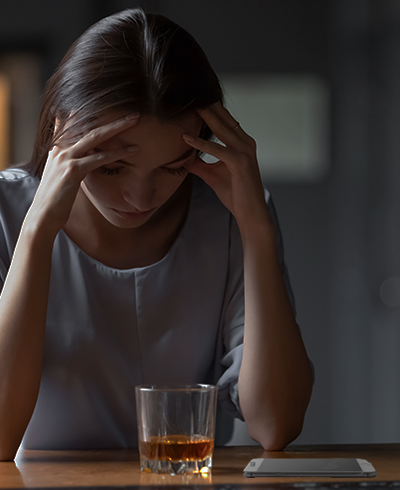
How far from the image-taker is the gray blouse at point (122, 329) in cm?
101

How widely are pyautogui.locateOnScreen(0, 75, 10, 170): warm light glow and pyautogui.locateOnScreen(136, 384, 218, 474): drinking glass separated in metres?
2.69

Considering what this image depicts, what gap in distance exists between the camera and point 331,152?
317 cm

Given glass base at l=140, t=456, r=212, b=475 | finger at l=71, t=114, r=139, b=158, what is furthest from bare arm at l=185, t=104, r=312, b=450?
glass base at l=140, t=456, r=212, b=475

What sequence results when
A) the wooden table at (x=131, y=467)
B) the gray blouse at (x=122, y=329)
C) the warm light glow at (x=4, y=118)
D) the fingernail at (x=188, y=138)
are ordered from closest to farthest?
the wooden table at (x=131, y=467) < the fingernail at (x=188, y=138) < the gray blouse at (x=122, y=329) < the warm light glow at (x=4, y=118)

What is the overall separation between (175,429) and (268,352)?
305mm

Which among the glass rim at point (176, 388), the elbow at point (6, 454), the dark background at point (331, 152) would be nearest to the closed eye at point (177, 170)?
the glass rim at point (176, 388)

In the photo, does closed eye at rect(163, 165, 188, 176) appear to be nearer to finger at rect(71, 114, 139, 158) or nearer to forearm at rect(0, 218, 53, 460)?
finger at rect(71, 114, 139, 158)

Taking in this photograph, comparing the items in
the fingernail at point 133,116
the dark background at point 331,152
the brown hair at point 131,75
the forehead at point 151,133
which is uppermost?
the brown hair at point 131,75

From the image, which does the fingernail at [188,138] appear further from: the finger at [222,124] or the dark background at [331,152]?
the dark background at [331,152]

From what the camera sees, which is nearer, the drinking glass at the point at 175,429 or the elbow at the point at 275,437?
the drinking glass at the point at 175,429

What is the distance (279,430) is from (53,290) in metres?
0.44

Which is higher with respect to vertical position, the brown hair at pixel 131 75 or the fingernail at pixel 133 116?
the brown hair at pixel 131 75

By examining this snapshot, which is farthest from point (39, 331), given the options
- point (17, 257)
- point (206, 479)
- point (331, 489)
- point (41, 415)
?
point (331, 489)

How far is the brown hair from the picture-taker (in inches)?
34.1
